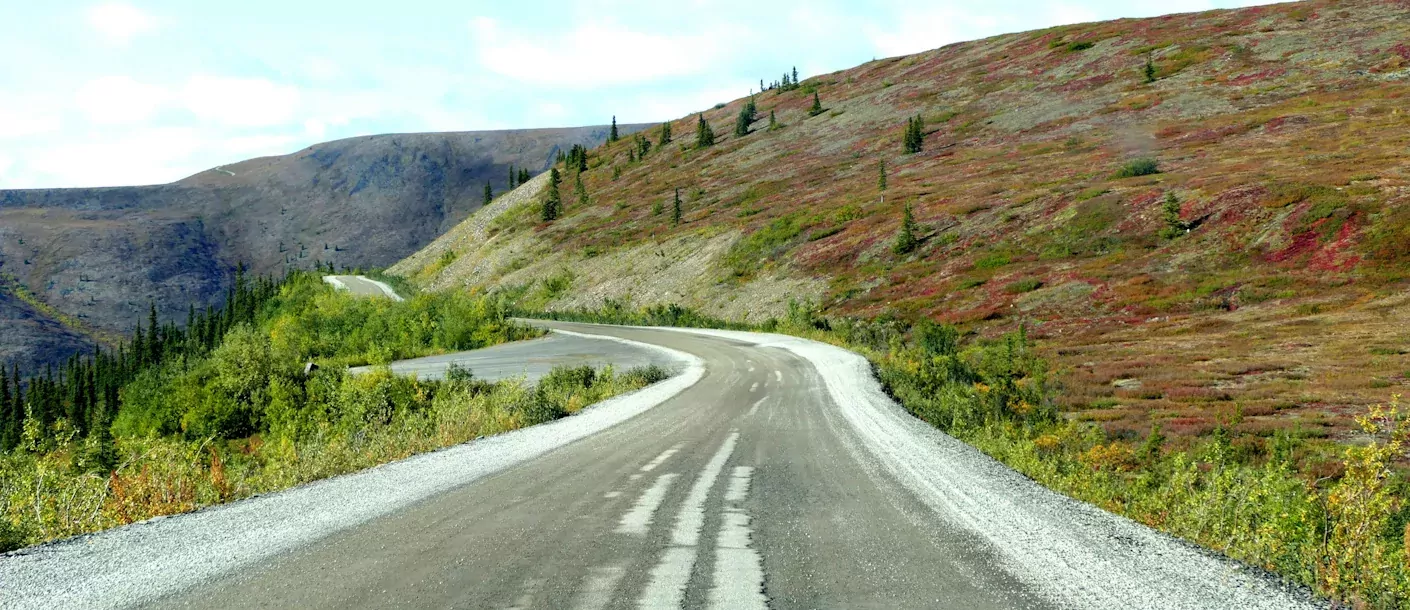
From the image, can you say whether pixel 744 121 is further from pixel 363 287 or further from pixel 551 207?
pixel 363 287

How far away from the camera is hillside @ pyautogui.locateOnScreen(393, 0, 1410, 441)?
24172mm

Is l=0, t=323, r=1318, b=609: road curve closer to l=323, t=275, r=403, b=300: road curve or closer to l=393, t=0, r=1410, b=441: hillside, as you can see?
l=393, t=0, r=1410, b=441: hillside

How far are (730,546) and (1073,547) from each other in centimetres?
249

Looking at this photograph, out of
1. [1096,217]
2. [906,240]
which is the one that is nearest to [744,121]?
[906,240]

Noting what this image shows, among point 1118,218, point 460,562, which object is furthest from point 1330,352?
point 460,562

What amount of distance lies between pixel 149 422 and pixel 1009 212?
47.2m

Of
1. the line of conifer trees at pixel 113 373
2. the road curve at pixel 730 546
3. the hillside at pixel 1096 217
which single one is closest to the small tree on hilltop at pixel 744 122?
the hillside at pixel 1096 217

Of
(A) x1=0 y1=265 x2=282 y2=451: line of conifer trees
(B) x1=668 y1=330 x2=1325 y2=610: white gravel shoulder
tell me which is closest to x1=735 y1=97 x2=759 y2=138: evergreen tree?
(A) x1=0 y1=265 x2=282 y2=451: line of conifer trees

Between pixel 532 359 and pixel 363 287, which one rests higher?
pixel 363 287

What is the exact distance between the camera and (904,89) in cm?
9975

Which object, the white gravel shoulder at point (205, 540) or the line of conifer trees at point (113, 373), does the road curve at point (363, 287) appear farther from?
the white gravel shoulder at point (205, 540)

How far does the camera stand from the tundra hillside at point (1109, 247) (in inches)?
485

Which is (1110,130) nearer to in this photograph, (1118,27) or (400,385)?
(1118,27)

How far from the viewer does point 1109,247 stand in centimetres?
4159
